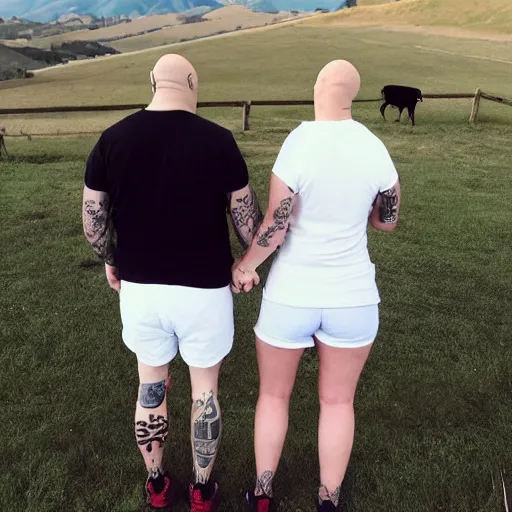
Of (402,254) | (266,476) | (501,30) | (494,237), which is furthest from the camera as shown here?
(501,30)

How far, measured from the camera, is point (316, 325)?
215cm

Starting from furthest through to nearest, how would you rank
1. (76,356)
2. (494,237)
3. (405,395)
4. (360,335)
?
(494,237), (76,356), (405,395), (360,335)

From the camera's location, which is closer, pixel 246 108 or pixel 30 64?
pixel 246 108

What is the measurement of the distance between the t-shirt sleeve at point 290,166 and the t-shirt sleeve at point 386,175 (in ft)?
1.13

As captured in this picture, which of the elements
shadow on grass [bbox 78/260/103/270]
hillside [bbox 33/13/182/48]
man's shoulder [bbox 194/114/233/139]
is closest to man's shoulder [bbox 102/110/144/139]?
man's shoulder [bbox 194/114/233/139]

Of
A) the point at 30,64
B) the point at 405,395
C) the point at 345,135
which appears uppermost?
the point at 345,135

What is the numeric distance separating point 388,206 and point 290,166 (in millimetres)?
547

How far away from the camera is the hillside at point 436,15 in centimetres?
4632

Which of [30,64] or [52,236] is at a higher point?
[52,236]

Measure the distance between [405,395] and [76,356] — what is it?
8.20 ft

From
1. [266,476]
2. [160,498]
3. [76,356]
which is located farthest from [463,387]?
[76,356]

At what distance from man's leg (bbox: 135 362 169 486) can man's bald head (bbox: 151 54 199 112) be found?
1.15m

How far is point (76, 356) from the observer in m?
4.00

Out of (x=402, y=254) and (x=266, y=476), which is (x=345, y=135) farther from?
(x=402, y=254)
